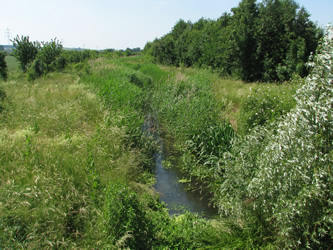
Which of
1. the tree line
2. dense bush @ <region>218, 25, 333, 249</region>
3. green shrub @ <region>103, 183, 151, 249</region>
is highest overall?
the tree line

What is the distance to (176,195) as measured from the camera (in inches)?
231

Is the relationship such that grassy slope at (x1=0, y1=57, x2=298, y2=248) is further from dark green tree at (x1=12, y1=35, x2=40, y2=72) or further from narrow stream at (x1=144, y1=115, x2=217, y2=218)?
dark green tree at (x1=12, y1=35, x2=40, y2=72)

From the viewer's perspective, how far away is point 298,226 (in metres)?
3.04

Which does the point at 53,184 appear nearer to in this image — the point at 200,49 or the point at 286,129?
the point at 286,129

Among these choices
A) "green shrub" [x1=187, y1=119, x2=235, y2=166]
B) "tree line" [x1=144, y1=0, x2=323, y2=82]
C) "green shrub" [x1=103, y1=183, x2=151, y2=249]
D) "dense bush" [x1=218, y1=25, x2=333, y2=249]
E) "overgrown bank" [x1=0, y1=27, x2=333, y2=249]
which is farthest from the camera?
"tree line" [x1=144, y1=0, x2=323, y2=82]

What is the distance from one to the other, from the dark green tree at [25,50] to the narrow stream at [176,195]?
14.8m

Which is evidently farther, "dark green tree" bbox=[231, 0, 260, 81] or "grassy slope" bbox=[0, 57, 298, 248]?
"dark green tree" bbox=[231, 0, 260, 81]

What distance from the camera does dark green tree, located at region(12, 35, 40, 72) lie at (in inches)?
672

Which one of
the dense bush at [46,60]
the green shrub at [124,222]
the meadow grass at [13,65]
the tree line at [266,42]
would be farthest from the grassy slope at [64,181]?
the meadow grass at [13,65]

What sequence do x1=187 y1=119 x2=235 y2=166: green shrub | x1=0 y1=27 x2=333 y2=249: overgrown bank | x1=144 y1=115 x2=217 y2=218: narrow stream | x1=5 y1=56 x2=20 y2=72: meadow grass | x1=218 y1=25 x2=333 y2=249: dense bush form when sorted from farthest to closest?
x1=5 y1=56 x2=20 y2=72: meadow grass, x1=187 y1=119 x2=235 y2=166: green shrub, x1=144 y1=115 x2=217 y2=218: narrow stream, x1=0 y1=27 x2=333 y2=249: overgrown bank, x1=218 y1=25 x2=333 y2=249: dense bush

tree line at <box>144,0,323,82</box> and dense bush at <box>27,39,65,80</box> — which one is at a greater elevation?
tree line at <box>144,0,323,82</box>

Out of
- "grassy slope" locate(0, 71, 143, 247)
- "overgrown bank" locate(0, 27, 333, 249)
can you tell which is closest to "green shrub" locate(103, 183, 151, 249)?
"overgrown bank" locate(0, 27, 333, 249)

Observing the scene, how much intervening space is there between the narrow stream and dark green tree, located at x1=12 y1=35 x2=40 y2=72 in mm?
14774

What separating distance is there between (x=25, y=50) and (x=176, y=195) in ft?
54.9
